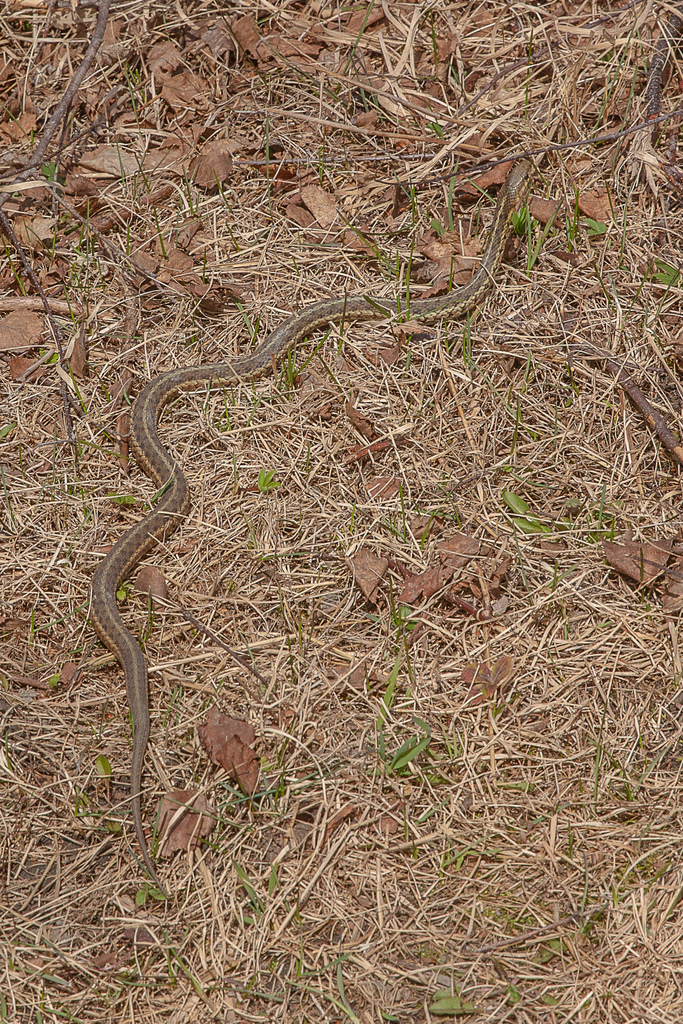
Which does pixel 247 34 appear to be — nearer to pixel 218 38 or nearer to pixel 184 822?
pixel 218 38

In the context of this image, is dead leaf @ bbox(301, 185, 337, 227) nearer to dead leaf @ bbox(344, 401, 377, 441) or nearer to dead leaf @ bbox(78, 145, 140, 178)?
dead leaf @ bbox(78, 145, 140, 178)

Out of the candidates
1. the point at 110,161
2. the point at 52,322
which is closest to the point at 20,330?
the point at 52,322

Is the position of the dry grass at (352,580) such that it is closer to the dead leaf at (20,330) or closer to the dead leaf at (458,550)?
the dead leaf at (458,550)

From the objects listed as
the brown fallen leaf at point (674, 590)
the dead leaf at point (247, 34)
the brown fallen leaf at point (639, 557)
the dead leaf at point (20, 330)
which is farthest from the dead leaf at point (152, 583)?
the dead leaf at point (247, 34)

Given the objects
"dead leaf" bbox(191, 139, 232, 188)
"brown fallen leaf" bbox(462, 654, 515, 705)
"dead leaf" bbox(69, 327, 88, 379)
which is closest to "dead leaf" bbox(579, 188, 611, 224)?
"dead leaf" bbox(191, 139, 232, 188)

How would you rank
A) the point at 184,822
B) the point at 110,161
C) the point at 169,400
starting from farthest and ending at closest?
the point at 110,161 → the point at 169,400 → the point at 184,822

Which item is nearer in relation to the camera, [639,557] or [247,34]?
[639,557]
